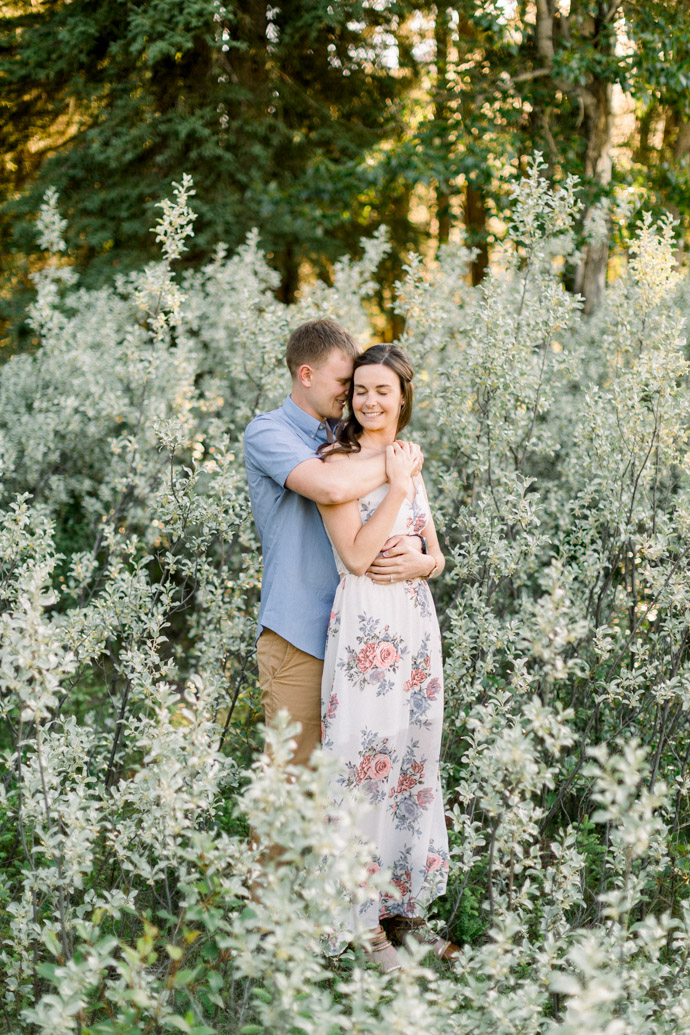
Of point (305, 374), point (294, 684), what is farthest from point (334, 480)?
point (294, 684)

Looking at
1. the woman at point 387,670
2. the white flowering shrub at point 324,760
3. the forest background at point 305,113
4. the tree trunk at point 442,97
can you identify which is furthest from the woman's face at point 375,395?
the tree trunk at point 442,97

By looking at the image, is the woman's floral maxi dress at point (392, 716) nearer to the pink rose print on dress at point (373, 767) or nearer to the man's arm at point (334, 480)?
the pink rose print on dress at point (373, 767)

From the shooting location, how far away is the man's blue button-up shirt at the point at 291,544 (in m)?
2.82

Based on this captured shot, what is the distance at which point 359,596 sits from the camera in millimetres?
2773

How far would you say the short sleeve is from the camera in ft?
8.95

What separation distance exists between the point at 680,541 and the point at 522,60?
591 centimetres

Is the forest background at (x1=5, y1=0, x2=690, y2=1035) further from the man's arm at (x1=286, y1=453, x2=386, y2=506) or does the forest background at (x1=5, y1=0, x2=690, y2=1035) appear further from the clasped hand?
the man's arm at (x1=286, y1=453, x2=386, y2=506)

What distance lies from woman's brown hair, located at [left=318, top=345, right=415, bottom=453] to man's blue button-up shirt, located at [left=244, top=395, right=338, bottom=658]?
0.08 meters

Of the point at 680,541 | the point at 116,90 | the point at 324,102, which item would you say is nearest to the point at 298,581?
the point at 680,541

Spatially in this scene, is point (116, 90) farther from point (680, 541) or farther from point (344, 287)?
point (680, 541)

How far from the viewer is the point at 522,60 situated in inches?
295

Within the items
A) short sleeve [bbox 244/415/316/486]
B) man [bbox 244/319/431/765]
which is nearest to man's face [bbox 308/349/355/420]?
→ man [bbox 244/319/431/765]

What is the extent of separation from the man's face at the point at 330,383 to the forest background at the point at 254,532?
0.58m

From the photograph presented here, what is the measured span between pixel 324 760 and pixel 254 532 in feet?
9.14
